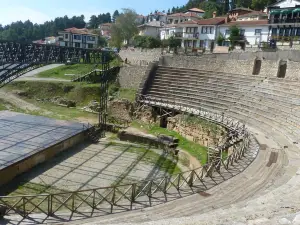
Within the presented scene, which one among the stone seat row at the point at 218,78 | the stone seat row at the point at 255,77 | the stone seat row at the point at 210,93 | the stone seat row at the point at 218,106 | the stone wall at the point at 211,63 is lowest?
the stone seat row at the point at 218,106

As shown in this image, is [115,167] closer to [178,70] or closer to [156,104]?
[156,104]

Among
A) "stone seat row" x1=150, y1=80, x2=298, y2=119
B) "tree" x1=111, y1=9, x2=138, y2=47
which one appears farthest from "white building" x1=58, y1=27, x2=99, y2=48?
"stone seat row" x1=150, y1=80, x2=298, y2=119

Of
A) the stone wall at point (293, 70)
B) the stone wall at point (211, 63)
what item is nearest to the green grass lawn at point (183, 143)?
the stone wall at point (211, 63)

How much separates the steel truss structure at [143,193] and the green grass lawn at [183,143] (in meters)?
1.97

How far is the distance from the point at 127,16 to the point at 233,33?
975 inches

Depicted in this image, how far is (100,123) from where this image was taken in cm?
3048

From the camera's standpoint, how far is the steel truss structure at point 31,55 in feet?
79.6

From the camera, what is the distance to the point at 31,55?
25.8 meters

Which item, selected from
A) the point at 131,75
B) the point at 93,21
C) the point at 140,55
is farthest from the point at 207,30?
the point at 93,21

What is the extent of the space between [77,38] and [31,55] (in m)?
57.8

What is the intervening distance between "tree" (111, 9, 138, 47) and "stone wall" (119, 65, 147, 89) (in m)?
24.7

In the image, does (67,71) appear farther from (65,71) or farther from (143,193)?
(143,193)

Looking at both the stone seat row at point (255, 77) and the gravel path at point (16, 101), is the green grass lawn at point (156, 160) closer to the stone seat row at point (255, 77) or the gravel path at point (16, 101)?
the stone seat row at point (255, 77)

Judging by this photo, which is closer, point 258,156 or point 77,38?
point 258,156
